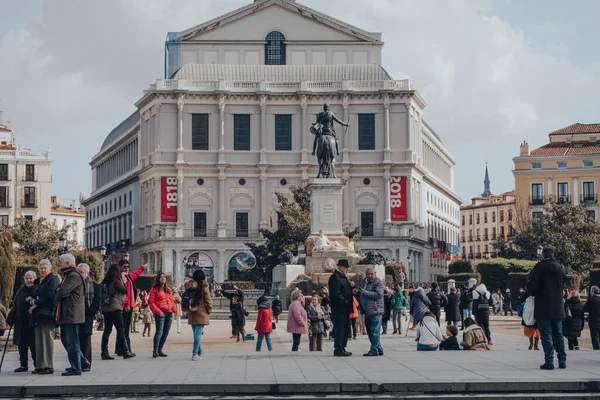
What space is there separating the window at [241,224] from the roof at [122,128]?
22.1 metres

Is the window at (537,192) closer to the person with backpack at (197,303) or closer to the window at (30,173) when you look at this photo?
the window at (30,173)

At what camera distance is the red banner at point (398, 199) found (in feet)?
352

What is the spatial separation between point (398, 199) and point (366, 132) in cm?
678

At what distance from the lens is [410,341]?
3050 cm

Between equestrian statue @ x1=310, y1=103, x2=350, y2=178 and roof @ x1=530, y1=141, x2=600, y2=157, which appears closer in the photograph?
equestrian statue @ x1=310, y1=103, x2=350, y2=178

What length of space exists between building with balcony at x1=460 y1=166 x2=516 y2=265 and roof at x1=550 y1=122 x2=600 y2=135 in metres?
22.0

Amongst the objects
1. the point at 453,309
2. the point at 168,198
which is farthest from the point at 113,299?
the point at 168,198

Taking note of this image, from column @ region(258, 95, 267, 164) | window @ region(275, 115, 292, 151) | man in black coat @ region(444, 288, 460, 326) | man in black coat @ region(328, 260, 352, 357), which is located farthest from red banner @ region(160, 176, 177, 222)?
man in black coat @ region(328, 260, 352, 357)

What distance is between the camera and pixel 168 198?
348ft

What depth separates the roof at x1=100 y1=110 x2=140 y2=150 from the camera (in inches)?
5039

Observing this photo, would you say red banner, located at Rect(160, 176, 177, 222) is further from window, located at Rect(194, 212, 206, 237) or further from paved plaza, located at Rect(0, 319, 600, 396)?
paved plaza, located at Rect(0, 319, 600, 396)

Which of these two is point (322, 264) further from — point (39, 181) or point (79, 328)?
point (39, 181)

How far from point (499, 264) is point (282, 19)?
152 ft

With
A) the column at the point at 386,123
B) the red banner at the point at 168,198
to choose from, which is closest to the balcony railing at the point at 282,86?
the column at the point at 386,123
